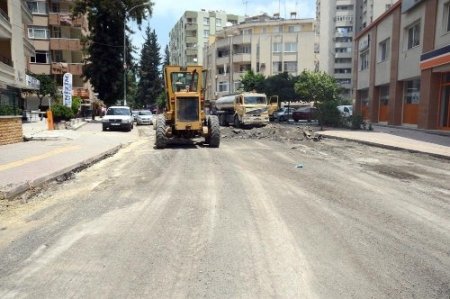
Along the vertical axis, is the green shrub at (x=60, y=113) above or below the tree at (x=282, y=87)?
below

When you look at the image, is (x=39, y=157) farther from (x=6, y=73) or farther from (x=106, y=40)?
(x=106, y=40)

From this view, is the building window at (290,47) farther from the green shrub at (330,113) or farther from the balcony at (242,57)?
the green shrub at (330,113)

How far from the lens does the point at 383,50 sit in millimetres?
36312

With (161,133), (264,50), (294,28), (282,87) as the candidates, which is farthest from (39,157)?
(294,28)

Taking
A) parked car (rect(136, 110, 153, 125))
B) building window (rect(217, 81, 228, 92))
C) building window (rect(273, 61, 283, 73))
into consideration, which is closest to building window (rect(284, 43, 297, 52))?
building window (rect(273, 61, 283, 73))

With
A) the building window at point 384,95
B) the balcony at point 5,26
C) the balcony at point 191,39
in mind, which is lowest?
the building window at point 384,95

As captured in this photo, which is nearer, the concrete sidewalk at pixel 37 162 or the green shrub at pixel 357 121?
the concrete sidewalk at pixel 37 162

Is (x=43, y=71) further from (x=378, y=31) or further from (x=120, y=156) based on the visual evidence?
(x=120, y=156)

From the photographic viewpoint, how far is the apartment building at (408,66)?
25.0 metres

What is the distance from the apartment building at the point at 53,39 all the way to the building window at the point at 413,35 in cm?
4091

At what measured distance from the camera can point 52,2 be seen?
5725 centimetres

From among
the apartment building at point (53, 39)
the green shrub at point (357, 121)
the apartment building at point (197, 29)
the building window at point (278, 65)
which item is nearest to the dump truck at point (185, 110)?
the green shrub at point (357, 121)

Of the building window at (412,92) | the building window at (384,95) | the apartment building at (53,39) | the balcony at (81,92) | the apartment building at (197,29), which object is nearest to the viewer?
the building window at (412,92)

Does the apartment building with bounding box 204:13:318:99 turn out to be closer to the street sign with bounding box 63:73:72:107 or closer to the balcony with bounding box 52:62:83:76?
the balcony with bounding box 52:62:83:76
